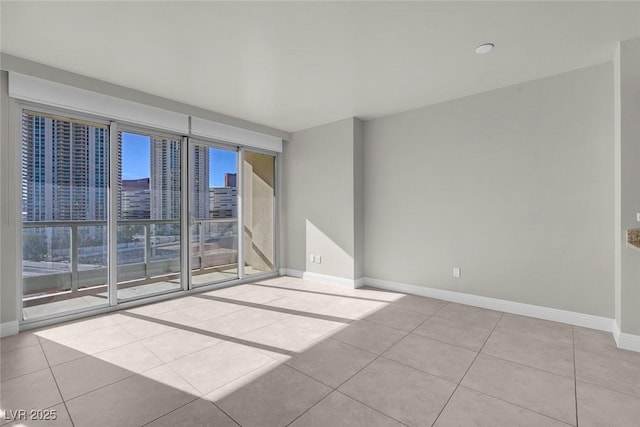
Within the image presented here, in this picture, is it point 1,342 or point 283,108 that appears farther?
point 283,108

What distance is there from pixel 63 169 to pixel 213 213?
1.86 meters

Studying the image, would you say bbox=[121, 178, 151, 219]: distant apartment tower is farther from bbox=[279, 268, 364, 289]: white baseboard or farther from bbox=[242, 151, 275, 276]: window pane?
bbox=[279, 268, 364, 289]: white baseboard

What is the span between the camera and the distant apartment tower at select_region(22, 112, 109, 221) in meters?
2.99

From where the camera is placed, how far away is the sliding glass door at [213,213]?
4301 mm

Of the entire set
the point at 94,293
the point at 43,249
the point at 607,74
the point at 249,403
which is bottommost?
the point at 249,403

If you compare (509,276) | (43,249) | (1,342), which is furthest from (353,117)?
(1,342)

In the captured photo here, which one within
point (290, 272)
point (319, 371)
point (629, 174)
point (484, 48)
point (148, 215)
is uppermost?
point (484, 48)

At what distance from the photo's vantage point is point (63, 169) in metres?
3.20

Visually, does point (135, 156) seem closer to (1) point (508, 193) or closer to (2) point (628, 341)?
(1) point (508, 193)

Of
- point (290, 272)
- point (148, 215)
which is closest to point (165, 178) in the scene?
point (148, 215)

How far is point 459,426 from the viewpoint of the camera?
160 centimetres

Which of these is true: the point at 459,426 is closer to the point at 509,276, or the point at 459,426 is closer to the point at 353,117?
the point at 509,276

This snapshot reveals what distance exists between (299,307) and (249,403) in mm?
1799

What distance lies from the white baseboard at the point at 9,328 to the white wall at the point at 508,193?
4.23m
